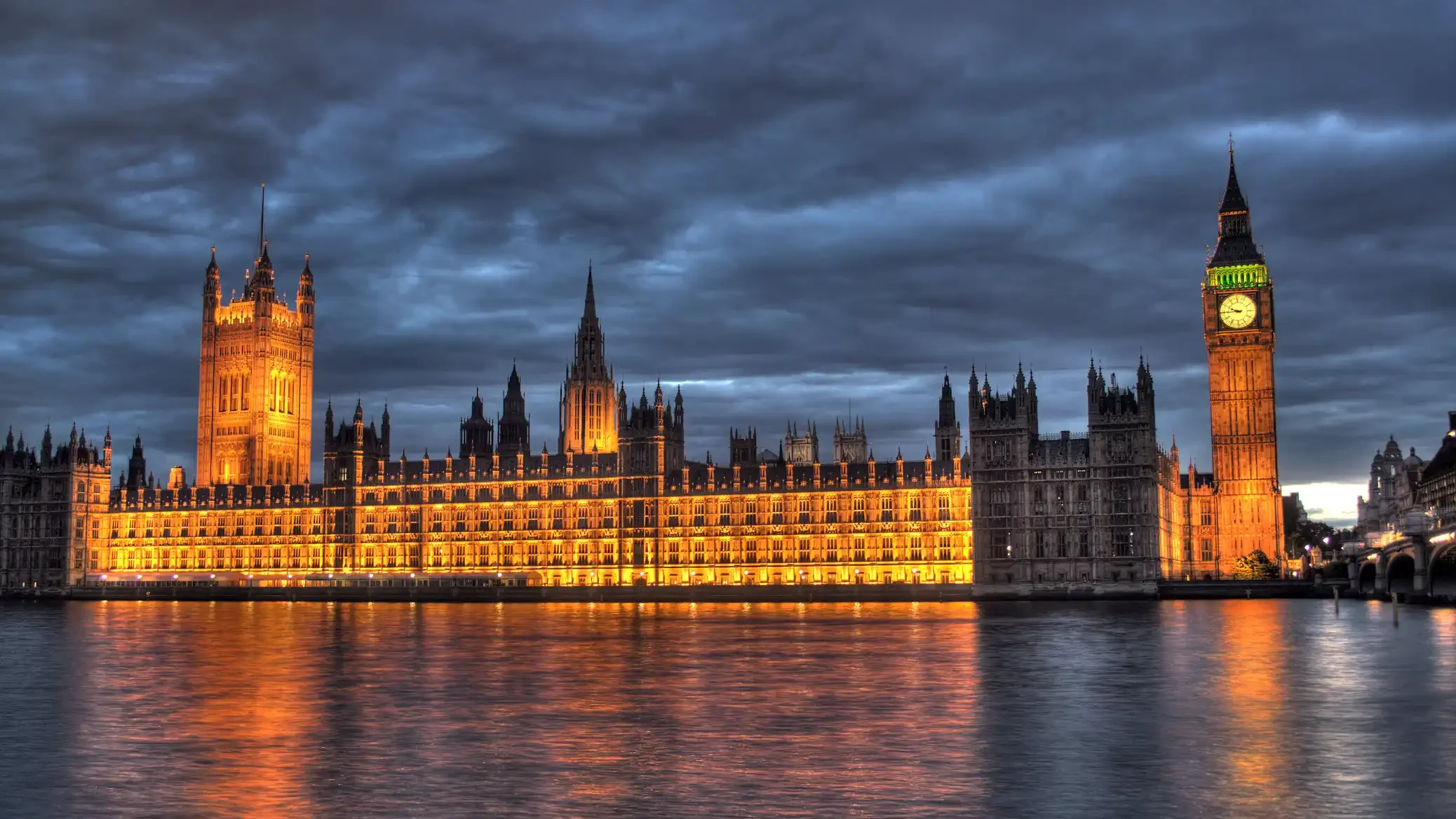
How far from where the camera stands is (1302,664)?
184ft

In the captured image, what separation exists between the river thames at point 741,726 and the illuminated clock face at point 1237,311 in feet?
362

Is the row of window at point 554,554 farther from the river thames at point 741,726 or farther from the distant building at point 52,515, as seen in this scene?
the river thames at point 741,726

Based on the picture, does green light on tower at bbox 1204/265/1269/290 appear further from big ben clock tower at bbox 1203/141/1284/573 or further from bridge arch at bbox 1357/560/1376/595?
bridge arch at bbox 1357/560/1376/595

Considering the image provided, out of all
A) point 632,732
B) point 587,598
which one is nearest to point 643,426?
point 587,598

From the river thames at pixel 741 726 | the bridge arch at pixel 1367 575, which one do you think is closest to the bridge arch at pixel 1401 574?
the bridge arch at pixel 1367 575

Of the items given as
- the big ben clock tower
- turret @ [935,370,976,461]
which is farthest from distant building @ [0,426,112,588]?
Answer: the big ben clock tower

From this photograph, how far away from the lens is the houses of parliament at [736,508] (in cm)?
14850

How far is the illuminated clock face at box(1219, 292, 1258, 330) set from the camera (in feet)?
597

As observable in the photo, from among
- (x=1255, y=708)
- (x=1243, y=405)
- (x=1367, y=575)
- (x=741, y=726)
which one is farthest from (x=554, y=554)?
(x=741, y=726)

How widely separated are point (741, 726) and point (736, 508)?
132m

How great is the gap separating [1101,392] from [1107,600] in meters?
21.8

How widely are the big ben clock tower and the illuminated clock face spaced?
0.09 metres

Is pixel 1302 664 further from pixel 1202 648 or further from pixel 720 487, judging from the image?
pixel 720 487

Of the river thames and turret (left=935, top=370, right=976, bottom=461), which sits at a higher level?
turret (left=935, top=370, right=976, bottom=461)
